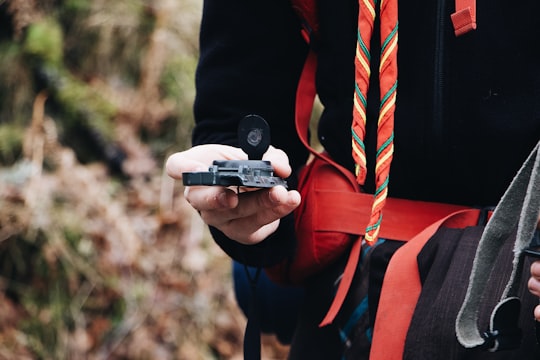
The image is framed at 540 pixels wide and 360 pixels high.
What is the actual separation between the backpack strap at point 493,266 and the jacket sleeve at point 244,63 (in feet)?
1.48

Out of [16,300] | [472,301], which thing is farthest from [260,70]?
[16,300]

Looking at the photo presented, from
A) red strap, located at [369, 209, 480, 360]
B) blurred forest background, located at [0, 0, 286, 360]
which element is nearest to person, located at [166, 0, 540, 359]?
red strap, located at [369, 209, 480, 360]

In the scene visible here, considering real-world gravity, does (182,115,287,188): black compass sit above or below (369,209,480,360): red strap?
above

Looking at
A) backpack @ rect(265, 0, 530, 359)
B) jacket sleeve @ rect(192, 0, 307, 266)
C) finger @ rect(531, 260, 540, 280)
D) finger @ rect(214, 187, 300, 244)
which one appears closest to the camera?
finger @ rect(531, 260, 540, 280)

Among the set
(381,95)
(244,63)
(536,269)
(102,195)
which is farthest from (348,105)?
(102,195)

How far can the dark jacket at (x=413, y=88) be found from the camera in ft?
3.25

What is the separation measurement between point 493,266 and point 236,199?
32cm

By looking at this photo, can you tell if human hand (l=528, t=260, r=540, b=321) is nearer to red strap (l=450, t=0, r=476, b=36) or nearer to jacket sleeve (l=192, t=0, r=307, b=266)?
red strap (l=450, t=0, r=476, b=36)

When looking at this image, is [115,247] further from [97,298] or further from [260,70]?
[260,70]

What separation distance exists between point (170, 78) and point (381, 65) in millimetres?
2179

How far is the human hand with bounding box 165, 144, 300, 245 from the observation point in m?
0.94

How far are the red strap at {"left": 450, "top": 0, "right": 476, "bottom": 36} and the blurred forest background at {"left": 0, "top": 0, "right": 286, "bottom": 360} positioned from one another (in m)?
1.92

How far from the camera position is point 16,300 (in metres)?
2.68

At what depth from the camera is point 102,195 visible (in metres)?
2.76
